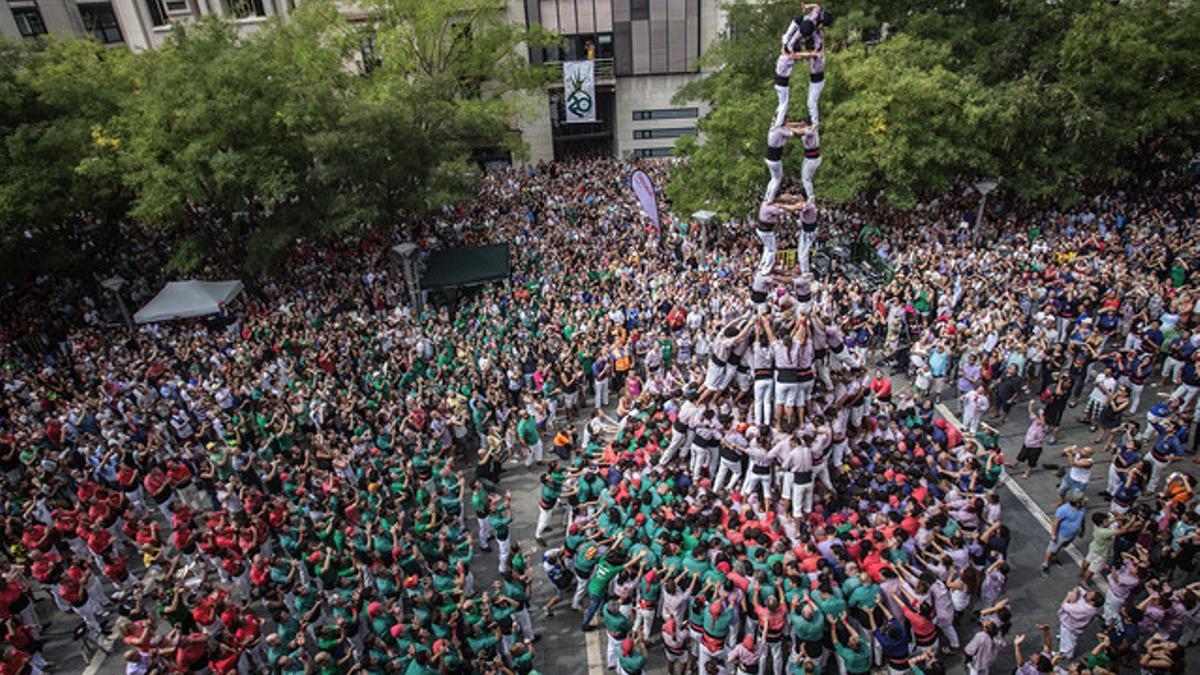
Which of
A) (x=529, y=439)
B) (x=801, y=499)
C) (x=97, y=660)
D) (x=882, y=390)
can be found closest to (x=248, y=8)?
(x=529, y=439)

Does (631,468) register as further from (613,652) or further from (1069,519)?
(1069,519)

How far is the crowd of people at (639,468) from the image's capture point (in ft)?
30.1

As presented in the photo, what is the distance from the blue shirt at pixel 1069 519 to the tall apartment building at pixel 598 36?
2955 cm

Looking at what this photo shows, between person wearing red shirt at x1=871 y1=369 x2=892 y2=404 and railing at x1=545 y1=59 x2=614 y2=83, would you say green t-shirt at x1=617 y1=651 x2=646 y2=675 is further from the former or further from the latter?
railing at x1=545 y1=59 x2=614 y2=83

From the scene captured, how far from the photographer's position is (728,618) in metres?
8.81

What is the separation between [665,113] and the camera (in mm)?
40562

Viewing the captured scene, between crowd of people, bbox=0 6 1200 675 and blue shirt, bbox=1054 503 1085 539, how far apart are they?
0.07 meters

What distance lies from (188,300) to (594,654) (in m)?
17.3

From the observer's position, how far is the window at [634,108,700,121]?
133ft

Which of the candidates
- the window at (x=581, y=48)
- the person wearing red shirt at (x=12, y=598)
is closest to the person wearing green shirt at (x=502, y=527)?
the person wearing red shirt at (x=12, y=598)

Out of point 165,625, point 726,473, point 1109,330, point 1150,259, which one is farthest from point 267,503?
point 1150,259

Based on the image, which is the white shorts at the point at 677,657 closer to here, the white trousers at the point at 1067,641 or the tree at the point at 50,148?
the white trousers at the point at 1067,641

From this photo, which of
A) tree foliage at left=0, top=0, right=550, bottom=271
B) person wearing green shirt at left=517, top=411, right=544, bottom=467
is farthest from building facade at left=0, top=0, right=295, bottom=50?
person wearing green shirt at left=517, top=411, right=544, bottom=467

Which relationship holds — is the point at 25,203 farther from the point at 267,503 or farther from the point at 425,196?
the point at 267,503
